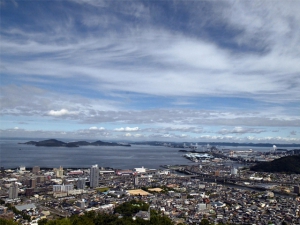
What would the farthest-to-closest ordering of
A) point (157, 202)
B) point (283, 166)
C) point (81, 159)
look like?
point (81, 159)
point (283, 166)
point (157, 202)

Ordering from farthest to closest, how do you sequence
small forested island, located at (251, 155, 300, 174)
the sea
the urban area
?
the sea < small forested island, located at (251, 155, 300, 174) < the urban area

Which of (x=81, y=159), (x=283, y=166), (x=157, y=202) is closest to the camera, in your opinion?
(x=157, y=202)

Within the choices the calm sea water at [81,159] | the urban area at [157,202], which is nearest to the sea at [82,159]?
the calm sea water at [81,159]

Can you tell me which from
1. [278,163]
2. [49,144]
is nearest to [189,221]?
[278,163]

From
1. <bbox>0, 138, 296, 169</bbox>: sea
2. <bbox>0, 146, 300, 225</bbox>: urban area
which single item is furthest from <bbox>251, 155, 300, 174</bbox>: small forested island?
<bbox>0, 138, 296, 169</bbox>: sea

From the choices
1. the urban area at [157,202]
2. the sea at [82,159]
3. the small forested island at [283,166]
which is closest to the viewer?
the urban area at [157,202]

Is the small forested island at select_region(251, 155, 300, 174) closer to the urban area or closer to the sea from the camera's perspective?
the urban area

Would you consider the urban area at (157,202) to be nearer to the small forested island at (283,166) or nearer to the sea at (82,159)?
the small forested island at (283,166)

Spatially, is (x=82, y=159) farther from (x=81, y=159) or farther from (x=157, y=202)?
(x=157, y=202)

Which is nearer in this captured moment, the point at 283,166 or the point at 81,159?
the point at 283,166

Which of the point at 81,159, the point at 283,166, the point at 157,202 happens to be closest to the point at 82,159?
the point at 81,159
